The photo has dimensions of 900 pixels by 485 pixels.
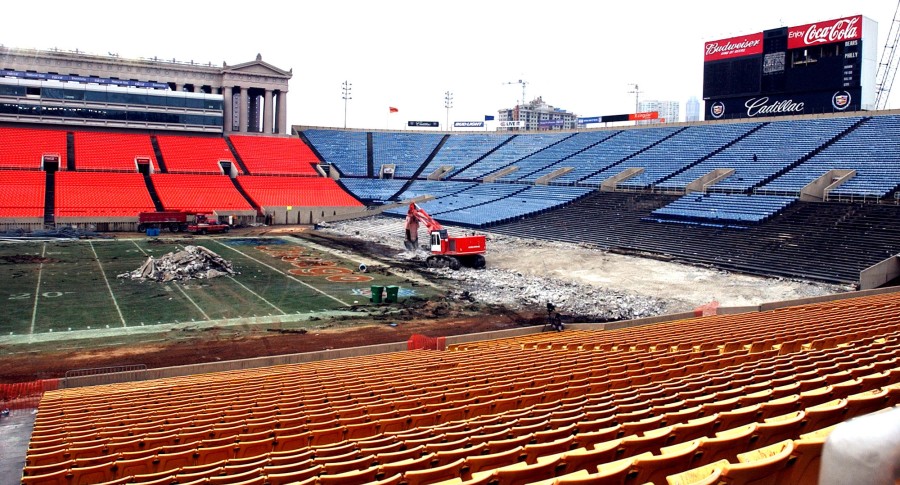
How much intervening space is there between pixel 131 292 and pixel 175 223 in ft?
91.5

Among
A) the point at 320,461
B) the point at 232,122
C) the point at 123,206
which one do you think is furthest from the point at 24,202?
the point at 320,461

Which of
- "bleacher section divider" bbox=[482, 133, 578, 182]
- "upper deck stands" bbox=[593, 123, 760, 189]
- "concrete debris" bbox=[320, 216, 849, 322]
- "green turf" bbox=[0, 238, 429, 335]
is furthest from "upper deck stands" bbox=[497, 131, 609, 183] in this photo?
"green turf" bbox=[0, 238, 429, 335]

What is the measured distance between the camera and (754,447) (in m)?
5.08

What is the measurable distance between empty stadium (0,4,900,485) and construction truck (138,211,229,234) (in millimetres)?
995

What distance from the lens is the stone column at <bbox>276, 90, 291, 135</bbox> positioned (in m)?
87.1

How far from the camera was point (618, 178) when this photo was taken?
64.6 meters

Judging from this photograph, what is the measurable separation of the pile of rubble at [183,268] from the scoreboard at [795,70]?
4648 cm

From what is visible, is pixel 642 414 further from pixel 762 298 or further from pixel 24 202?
pixel 24 202

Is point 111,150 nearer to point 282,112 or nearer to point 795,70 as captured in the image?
point 282,112

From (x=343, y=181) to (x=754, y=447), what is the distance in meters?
79.1

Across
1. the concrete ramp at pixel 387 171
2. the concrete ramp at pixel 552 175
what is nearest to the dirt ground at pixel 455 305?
the concrete ramp at pixel 552 175

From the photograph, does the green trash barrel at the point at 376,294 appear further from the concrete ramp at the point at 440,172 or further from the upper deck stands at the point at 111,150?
the concrete ramp at the point at 440,172

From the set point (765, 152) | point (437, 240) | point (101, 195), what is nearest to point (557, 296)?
point (437, 240)

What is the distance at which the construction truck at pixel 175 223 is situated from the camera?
5922cm
